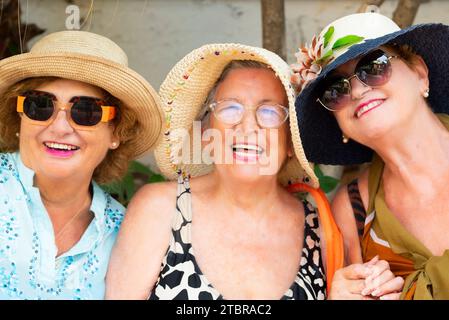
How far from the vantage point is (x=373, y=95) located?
10.1 ft

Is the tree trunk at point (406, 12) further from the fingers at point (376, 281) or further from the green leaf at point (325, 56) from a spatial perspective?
the fingers at point (376, 281)

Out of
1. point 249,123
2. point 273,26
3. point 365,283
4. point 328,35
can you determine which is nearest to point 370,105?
point 328,35

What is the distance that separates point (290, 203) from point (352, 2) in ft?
8.30

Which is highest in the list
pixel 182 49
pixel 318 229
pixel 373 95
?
pixel 182 49

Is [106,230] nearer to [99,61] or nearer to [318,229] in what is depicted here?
[99,61]

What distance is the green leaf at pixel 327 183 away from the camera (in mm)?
4805

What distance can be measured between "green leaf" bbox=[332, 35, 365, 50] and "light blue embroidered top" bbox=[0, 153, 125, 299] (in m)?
1.33

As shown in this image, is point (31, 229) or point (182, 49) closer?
point (31, 229)

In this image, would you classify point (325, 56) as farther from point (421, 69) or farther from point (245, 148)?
point (245, 148)

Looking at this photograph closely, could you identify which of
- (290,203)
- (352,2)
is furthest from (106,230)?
(352,2)

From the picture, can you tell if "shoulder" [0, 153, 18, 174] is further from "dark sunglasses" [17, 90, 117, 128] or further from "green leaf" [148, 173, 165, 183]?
"green leaf" [148, 173, 165, 183]

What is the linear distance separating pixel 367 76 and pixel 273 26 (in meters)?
1.52

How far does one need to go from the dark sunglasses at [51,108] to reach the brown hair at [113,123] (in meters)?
0.08

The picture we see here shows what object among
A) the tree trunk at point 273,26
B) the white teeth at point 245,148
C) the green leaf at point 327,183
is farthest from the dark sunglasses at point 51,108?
the green leaf at point 327,183
